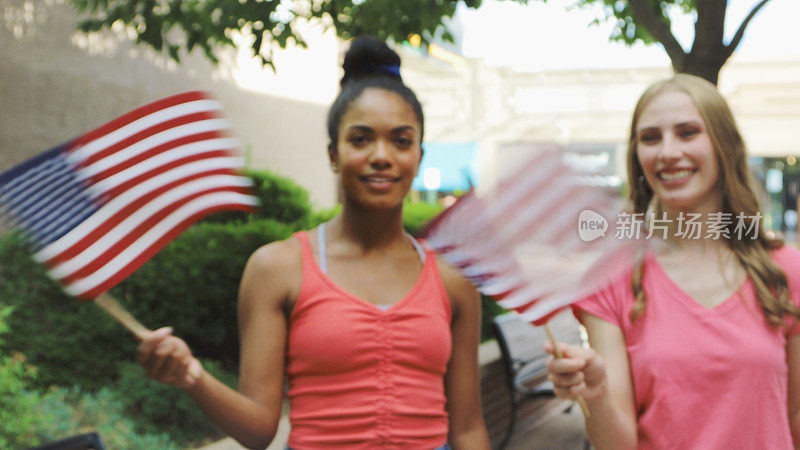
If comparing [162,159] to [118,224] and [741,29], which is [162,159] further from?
[741,29]

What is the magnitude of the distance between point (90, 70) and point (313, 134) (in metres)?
4.27

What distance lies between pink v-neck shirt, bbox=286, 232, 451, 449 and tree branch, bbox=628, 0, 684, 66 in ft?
11.1

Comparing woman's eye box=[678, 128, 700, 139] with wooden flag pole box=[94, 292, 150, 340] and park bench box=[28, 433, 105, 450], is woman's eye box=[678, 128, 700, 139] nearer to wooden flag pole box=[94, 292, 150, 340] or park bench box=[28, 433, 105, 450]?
wooden flag pole box=[94, 292, 150, 340]

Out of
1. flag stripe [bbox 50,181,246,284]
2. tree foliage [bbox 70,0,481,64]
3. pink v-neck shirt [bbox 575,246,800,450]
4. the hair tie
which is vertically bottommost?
pink v-neck shirt [bbox 575,246,800,450]

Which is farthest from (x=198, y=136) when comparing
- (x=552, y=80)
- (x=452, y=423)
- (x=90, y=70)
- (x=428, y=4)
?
(x=552, y=80)

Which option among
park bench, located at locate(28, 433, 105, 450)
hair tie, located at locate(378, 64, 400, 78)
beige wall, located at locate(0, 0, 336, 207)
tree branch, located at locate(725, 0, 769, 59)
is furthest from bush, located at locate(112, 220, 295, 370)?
hair tie, located at locate(378, 64, 400, 78)

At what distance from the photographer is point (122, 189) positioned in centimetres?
177

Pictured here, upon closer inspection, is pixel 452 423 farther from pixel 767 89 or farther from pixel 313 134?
pixel 767 89

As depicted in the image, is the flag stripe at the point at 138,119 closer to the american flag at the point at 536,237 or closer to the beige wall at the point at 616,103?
the american flag at the point at 536,237

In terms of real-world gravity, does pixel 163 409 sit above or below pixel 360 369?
below

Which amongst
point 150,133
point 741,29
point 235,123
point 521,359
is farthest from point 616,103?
point 150,133

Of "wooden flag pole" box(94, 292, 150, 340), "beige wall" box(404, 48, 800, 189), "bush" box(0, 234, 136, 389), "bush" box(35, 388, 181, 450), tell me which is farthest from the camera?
"beige wall" box(404, 48, 800, 189)

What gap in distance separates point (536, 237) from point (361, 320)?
48 centimetres

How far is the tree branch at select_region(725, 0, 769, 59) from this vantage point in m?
4.62
